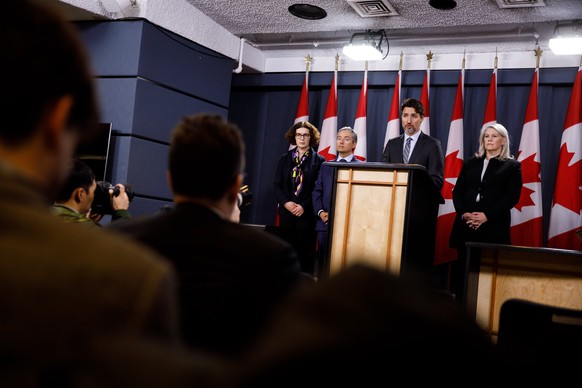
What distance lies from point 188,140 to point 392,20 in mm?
5320

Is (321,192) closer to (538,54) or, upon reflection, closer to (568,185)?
(568,185)

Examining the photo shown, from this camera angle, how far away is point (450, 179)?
6.15m

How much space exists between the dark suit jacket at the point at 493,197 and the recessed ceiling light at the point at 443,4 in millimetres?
1647

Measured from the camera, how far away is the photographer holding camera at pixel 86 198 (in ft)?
7.74

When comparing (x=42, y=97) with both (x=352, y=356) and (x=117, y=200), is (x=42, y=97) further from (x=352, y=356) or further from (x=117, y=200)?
(x=117, y=200)

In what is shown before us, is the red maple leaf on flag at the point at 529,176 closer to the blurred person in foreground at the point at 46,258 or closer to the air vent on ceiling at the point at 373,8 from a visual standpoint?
the air vent on ceiling at the point at 373,8

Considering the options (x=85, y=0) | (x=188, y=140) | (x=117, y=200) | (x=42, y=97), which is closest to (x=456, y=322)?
(x=42, y=97)

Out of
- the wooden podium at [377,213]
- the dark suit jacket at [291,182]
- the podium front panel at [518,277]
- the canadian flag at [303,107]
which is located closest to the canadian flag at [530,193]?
the podium front panel at [518,277]

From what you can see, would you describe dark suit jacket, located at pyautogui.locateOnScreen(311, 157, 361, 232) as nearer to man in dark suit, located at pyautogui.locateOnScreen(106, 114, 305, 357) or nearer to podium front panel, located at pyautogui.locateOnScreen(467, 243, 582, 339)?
podium front panel, located at pyautogui.locateOnScreen(467, 243, 582, 339)

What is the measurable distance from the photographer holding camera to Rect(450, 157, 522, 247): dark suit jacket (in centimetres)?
289

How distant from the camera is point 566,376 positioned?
0.68 m

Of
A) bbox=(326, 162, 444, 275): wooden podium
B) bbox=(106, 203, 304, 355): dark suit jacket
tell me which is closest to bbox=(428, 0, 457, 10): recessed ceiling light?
bbox=(326, 162, 444, 275): wooden podium

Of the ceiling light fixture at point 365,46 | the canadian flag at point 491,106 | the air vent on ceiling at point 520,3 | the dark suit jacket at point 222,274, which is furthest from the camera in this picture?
the ceiling light fixture at point 365,46

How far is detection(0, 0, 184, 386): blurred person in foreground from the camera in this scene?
42 cm
